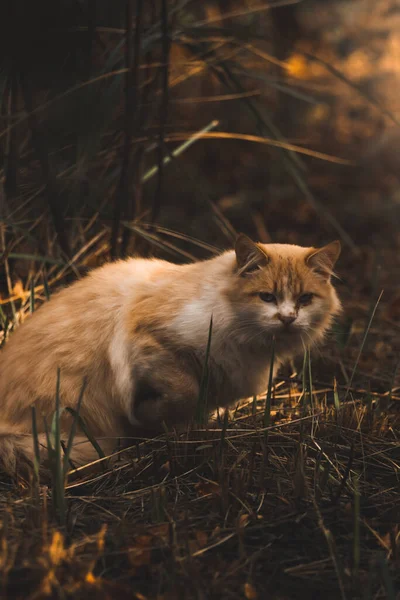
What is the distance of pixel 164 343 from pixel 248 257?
1.34ft

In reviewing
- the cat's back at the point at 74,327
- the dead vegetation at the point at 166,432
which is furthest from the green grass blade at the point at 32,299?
the cat's back at the point at 74,327

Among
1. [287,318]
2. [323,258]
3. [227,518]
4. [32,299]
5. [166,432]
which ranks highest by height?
[323,258]

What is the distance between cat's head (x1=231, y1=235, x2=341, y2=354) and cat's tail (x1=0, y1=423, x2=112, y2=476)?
68 centimetres

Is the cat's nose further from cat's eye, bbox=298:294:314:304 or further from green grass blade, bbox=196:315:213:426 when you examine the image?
green grass blade, bbox=196:315:213:426

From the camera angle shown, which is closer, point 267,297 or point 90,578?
point 90,578

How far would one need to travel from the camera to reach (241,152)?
7.21m

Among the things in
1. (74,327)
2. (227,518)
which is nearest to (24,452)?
(74,327)

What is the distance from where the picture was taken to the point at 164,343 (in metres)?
2.27

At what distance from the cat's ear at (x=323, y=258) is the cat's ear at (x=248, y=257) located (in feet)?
0.56

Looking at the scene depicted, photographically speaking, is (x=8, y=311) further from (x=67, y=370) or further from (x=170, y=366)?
(x=170, y=366)

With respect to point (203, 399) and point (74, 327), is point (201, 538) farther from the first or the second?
point (74, 327)

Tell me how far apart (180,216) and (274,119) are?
6.99 ft

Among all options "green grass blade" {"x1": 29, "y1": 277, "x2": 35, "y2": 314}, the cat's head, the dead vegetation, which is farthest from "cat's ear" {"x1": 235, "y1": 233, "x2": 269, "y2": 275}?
"green grass blade" {"x1": 29, "y1": 277, "x2": 35, "y2": 314}

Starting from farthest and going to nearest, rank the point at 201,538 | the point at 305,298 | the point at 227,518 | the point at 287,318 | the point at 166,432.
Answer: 1. the point at 305,298
2. the point at 287,318
3. the point at 166,432
4. the point at 227,518
5. the point at 201,538
